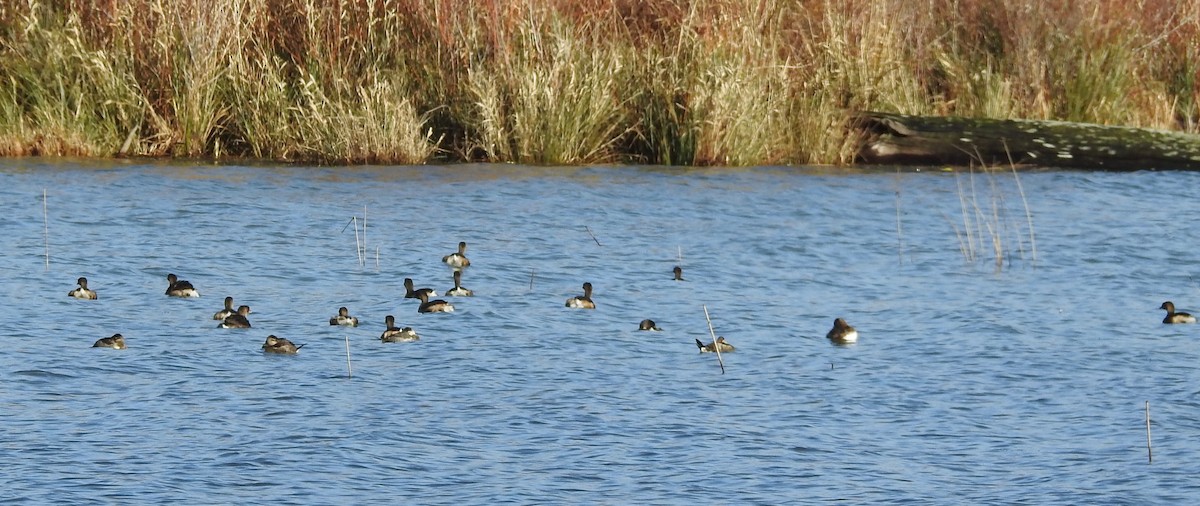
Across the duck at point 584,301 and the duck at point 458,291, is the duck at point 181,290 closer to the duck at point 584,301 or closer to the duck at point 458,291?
the duck at point 458,291

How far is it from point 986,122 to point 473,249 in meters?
7.16

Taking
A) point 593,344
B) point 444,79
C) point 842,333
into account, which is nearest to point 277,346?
point 593,344

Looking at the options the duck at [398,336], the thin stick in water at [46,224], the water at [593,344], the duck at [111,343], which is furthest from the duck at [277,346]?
the thin stick in water at [46,224]

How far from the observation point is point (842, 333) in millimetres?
10875

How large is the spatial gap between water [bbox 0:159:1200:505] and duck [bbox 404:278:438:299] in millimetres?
131

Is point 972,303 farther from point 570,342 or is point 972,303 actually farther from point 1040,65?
point 1040,65

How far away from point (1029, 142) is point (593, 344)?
31.5 ft

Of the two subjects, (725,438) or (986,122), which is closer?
(725,438)

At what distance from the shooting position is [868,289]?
42.7 feet

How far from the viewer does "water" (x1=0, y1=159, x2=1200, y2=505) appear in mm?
7863

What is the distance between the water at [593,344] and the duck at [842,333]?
0.13 metres

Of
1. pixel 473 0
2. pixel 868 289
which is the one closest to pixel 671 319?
pixel 868 289

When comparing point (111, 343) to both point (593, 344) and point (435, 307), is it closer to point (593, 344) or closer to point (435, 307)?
point (435, 307)

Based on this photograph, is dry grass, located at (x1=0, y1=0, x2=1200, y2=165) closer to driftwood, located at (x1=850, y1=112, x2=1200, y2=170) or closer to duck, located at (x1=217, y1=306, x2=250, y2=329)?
driftwood, located at (x1=850, y1=112, x2=1200, y2=170)
